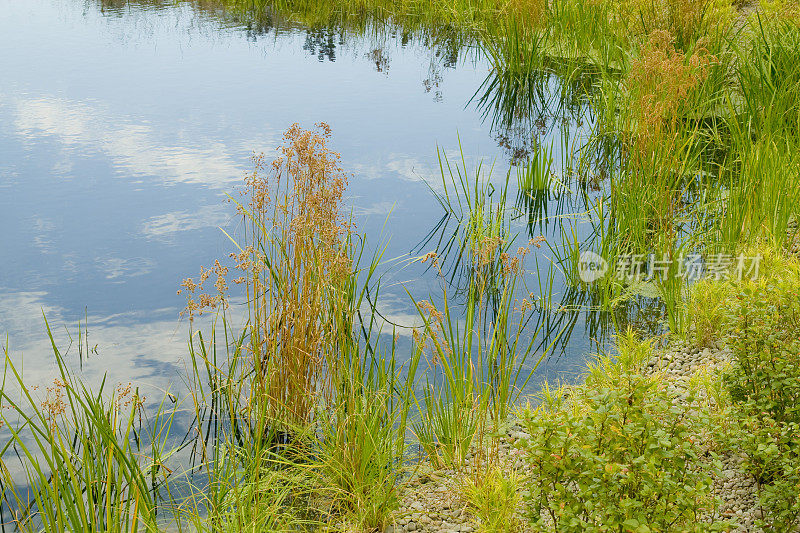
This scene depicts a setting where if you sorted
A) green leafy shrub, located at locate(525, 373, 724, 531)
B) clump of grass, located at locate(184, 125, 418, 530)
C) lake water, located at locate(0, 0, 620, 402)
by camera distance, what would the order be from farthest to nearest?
lake water, located at locate(0, 0, 620, 402) < clump of grass, located at locate(184, 125, 418, 530) < green leafy shrub, located at locate(525, 373, 724, 531)

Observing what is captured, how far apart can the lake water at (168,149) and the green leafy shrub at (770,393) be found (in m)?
1.08

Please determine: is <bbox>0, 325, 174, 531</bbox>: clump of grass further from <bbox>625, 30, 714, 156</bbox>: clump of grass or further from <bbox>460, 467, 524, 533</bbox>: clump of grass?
<bbox>625, 30, 714, 156</bbox>: clump of grass

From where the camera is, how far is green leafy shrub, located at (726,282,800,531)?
216 centimetres

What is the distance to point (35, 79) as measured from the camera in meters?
7.67

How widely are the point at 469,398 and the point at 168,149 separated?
422cm

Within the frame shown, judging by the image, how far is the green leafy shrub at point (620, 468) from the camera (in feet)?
6.27

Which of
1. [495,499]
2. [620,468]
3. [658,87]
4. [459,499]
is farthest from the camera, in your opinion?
[658,87]

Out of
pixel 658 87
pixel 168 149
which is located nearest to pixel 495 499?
pixel 658 87

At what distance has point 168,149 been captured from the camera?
20.5ft

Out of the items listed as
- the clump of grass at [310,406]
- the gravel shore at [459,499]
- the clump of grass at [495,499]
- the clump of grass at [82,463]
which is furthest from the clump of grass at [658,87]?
the clump of grass at [82,463]

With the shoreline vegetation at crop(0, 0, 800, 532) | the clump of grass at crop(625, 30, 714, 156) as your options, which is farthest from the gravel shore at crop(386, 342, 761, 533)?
the clump of grass at crop(625, 30, 714, 156)

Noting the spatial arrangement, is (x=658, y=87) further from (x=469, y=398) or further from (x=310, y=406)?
(x=310, y=406)

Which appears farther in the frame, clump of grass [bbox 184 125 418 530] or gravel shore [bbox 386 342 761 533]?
clump of grass [bbox 184 125 418 530]

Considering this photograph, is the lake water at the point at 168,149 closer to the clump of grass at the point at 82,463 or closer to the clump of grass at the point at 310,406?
the clump of grass at the point at 82,463
